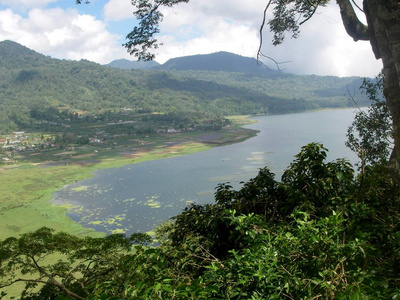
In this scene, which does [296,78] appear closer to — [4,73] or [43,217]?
[4,73]

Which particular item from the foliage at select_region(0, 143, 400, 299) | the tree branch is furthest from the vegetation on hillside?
the tree branch

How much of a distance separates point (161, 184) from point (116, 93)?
80.4 m

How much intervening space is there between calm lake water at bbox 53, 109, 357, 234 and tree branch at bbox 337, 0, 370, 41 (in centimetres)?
1327

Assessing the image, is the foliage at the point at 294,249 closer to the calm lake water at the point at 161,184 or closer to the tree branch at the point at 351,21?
the tree branch at the point at 351,21

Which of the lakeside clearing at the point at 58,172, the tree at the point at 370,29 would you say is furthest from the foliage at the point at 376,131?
the lakeside clearing at the point at 58,172

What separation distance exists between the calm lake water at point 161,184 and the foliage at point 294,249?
13.1 meters

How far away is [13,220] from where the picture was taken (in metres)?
18.0

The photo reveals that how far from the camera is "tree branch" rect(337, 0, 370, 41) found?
3893mm

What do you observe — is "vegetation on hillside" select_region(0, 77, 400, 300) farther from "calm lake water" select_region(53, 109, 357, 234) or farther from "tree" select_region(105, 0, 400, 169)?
"calm lake water" select_region(53, 109, 357, 234)

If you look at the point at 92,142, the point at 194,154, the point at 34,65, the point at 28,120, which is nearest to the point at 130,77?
the point at 34,65

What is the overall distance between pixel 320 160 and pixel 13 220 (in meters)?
19.5

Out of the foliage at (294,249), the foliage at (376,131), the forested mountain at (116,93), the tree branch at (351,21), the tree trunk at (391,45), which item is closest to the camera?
the foliage at (294,249)

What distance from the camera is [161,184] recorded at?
23.7 m

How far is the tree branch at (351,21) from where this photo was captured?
3.89 metres
